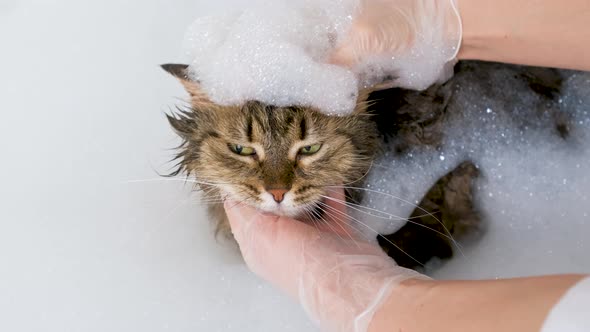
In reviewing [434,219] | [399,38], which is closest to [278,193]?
[399,38]

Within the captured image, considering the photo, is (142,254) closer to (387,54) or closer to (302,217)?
(302,217)

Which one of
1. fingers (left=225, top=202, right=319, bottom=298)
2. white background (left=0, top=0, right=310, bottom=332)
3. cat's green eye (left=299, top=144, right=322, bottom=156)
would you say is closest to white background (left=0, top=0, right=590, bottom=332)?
white background (left=0, top=0, right=310, bottom=332)

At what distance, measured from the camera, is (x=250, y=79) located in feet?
4.12

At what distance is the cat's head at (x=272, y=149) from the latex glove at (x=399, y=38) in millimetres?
101

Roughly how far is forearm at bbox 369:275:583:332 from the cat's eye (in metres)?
0.45

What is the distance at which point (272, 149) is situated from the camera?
125cm

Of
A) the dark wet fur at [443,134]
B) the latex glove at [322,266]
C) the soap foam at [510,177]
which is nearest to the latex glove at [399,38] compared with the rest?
the dark wet fur at [443,134]

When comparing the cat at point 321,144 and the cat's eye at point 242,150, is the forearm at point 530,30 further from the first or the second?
the cat's eye at point 242,150

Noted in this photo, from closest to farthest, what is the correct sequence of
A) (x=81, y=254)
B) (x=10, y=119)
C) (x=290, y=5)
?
1. (x=290, y=5)
2. (x=81, y=254)
3. (x=10, y=119)

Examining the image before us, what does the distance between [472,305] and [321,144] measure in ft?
1.78

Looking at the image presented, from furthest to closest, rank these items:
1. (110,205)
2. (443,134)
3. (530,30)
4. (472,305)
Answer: (110,205) → (443,134) → (530,30) → (472,305)

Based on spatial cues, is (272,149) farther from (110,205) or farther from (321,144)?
(110,205)

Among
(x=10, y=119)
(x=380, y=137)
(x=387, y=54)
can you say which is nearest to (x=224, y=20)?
(x=387, y=54)

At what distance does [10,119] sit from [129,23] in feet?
1.71
